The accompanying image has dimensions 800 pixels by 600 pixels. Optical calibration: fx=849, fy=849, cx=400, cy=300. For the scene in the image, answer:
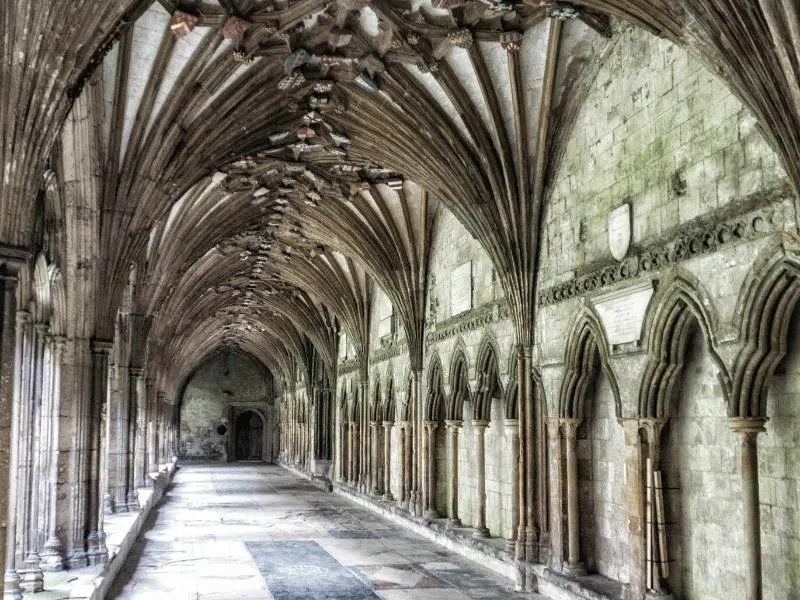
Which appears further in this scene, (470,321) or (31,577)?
(470,321)

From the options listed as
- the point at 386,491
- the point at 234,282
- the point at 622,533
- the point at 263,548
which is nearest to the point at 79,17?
the point at 622,533

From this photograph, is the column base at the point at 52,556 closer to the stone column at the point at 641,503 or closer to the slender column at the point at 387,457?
the stone column at the point at 641,503

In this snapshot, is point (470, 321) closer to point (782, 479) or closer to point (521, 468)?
point (521, 468)

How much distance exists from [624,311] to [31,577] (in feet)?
22.2

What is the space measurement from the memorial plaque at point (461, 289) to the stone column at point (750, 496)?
7960 mm

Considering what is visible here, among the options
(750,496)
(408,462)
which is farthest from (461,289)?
(750,496)

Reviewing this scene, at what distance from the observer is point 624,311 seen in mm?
9391

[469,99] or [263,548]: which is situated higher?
[469,99]

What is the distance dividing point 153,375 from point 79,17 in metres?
20.9

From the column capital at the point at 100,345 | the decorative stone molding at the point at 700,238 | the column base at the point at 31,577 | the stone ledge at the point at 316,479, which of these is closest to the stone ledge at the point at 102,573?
the column base at the point at 31,577

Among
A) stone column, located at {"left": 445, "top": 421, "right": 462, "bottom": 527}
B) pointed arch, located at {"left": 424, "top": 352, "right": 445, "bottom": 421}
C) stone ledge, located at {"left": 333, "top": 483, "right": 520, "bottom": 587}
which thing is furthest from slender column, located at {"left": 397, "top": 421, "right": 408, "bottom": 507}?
stone column, located at {"left": 445, "top": 421, "right": 462, "bottom": 527}

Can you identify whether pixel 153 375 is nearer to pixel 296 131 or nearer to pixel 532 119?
pixel 296 131

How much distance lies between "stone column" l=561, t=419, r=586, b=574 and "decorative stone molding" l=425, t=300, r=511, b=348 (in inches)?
99.6

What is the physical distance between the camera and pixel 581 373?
34.9 ft
